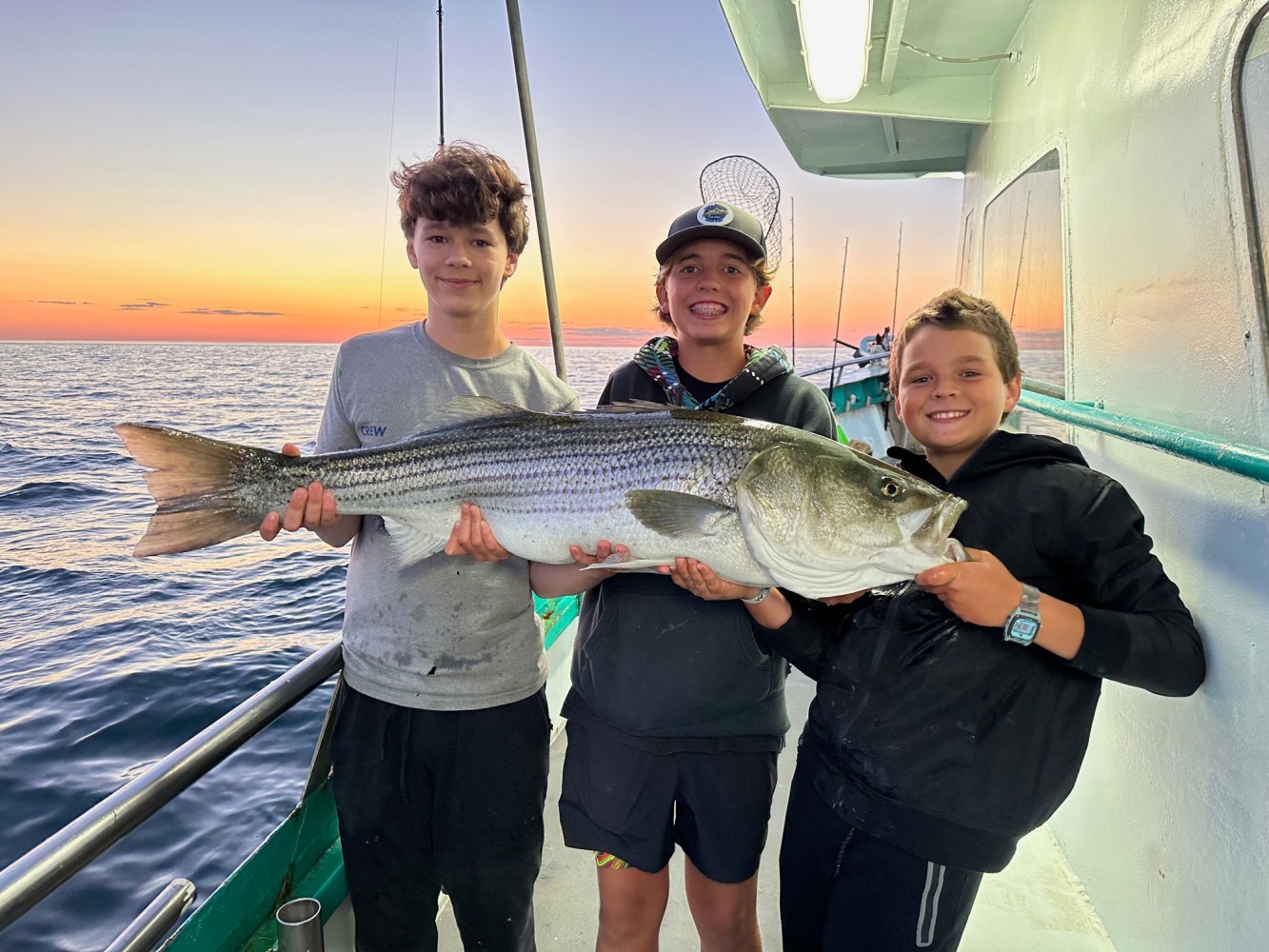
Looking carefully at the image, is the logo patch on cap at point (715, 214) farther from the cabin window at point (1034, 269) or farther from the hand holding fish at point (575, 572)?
the cabin window at point (1034, 269)

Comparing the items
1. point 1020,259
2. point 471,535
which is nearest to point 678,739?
point 471,535

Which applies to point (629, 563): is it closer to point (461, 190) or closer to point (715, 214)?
point (715, 214)

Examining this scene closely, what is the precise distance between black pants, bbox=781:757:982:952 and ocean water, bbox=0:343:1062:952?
2.60m

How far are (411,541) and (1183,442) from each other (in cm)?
228

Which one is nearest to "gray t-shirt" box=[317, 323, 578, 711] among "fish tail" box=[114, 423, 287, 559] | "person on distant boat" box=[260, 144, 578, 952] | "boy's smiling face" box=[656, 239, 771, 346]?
"person on distant boat" box=[260, 144, 578, 952]

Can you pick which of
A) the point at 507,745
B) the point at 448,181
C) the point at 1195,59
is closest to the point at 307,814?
the point at 507,745

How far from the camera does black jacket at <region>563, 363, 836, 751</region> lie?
93.1 inches

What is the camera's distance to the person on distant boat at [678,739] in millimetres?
2383

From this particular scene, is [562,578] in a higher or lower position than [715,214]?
lower

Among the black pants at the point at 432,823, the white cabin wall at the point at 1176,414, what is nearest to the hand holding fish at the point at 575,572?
the black pants at the point at 432,823

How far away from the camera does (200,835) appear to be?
5.04 m

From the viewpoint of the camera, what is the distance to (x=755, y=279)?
8.95ft

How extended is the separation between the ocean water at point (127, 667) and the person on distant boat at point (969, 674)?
6.24 ft

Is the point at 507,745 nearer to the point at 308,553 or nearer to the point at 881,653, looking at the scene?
the point at 881,653
